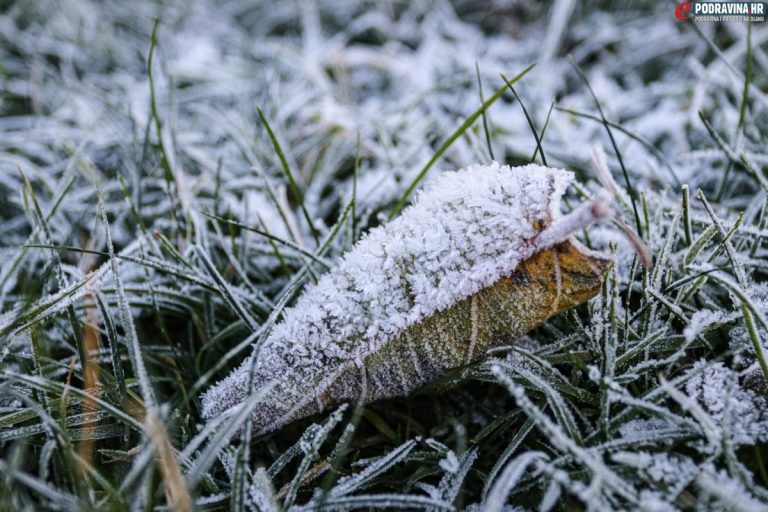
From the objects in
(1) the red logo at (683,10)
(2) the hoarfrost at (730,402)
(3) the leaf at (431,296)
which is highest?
(1) the red logo at (683,10)

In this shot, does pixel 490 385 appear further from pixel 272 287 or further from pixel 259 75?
pixel 259 75

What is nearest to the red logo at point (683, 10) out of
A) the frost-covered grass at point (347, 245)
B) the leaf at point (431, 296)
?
the frost-covered grass at point (347, 245)

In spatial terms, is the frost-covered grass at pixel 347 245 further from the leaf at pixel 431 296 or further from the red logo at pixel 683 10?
the red logo at pixel 683 10

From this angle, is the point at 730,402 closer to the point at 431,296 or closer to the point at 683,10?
the point at 431,296

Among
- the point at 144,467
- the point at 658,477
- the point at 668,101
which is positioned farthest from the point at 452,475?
the point at 668,101

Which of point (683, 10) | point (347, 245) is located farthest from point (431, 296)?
point (683, 10)

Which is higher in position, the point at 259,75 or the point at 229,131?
the point at 259,75

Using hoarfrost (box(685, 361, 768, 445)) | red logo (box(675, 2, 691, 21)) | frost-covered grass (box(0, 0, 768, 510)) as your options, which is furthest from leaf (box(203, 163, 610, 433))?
red logo (box(675, 2, 691, 21))
